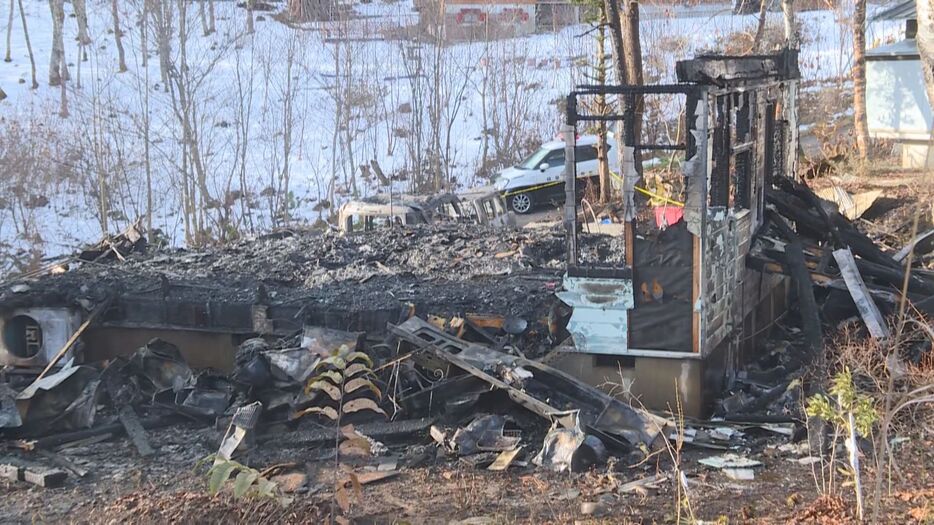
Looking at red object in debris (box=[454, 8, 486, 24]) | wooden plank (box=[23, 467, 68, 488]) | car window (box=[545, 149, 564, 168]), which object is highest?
red object in debris (box=[454, 8, 486, 24])

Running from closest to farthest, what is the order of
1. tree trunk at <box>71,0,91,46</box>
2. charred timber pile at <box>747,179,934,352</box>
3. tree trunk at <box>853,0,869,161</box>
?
1. charred timber pile at <box>747,179,934,352</box>
2. tree trunk at <box>853,0,869,161</box>
3. tree trunk at <box>71,0,91,46</box>

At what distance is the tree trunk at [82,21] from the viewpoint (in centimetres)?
3709

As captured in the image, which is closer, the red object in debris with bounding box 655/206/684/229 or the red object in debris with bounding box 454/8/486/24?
the red object in debris with bounding box 655/206/684/229

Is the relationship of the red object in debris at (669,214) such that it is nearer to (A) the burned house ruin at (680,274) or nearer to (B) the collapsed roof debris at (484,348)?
(B) the collapsed roof debris at (484,348)

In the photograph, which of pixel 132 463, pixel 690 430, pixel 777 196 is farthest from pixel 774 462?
pixel 132 463

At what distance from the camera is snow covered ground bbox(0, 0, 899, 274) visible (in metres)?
26.7

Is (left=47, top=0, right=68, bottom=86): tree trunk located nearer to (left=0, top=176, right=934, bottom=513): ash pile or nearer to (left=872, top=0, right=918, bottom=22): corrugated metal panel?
(left=0, top=176, right=934, bottom=513): ash pile

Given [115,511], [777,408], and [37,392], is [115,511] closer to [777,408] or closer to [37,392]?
[37,392]

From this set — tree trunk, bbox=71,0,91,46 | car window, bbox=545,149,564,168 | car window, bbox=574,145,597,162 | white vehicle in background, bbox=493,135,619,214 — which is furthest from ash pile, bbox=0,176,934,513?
tree trunk, bbox=71,0,91,46

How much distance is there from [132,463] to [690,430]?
17.6 feet

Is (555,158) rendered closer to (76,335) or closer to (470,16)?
(470,16)

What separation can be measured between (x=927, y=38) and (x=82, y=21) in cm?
3634

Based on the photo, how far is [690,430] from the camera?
9438mm

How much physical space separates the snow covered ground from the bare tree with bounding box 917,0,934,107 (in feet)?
59.7
